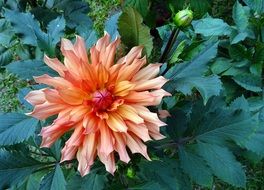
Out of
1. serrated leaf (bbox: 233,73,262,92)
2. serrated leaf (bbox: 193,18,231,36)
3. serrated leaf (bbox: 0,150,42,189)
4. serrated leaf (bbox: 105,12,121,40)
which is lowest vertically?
serrated leaf (bbox: 233,73,262,92)

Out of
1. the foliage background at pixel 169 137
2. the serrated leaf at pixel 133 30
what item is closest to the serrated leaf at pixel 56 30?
the foliage background at pixel 169 137

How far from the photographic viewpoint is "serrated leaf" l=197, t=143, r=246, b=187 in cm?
112

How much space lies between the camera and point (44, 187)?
41.5 inches

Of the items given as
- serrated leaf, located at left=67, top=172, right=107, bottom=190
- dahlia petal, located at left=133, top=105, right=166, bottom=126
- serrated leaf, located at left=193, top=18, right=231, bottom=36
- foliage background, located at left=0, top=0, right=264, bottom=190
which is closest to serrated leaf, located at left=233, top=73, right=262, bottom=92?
serrated leaf, located at left=193, top=18, right=231, bottom=36

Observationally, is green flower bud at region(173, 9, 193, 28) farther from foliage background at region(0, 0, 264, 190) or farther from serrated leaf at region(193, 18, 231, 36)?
serrated leaf at region(193, 18, 231, 36)

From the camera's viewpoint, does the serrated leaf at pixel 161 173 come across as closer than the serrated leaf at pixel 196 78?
No

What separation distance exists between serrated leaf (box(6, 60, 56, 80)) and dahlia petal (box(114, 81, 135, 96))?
0.21 m

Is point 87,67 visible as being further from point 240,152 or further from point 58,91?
point 240,152

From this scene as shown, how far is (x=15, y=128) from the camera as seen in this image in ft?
3.37

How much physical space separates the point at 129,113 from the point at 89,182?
11.3 inches

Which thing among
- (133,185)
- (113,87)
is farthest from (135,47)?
(133,185)

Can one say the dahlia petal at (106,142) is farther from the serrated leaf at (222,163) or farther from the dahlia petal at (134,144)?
the serrated leaf at (222,163)

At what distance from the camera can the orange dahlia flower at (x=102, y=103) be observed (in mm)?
847

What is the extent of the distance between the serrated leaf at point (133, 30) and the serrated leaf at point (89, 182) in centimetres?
33
